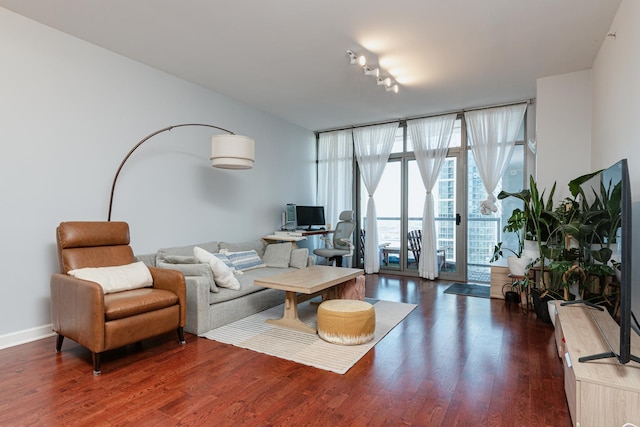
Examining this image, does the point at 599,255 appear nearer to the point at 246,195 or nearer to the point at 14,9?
the point at 246,195

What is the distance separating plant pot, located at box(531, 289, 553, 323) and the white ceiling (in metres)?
2.50

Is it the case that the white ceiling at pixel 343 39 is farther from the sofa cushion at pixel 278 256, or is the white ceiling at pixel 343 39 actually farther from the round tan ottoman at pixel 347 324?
the round tan ottoman at pixel 347 324

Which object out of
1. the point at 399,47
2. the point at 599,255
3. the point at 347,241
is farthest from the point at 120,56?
the point at 599,255

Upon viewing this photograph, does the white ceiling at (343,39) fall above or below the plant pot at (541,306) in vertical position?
above

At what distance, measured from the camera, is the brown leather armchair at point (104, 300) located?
2426mm

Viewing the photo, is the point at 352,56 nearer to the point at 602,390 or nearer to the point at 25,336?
the point at 602,390

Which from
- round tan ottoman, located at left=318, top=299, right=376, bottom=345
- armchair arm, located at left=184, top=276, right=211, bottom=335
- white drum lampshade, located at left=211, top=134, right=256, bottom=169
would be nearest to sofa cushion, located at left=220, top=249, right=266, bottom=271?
armchair arm, located at left=184, top=276, right=211, bottom=335

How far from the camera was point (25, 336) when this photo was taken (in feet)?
9.82

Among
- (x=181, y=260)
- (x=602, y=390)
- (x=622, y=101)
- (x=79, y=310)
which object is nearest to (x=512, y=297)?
(x=622, y=101)

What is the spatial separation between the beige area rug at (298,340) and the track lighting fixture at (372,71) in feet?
8.72

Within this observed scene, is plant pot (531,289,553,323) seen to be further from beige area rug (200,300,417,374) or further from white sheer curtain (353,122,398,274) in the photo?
white sheer curtain (353,122,398,274)

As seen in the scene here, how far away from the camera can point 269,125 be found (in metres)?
5.76

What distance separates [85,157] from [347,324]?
2.94 metres

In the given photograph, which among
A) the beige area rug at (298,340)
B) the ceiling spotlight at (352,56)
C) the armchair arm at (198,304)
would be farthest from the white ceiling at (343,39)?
the beige area rug at (298,340)
